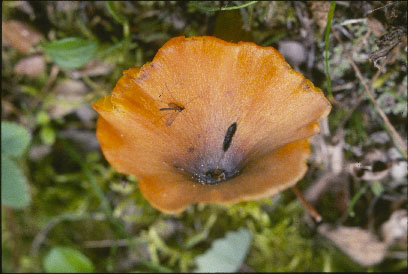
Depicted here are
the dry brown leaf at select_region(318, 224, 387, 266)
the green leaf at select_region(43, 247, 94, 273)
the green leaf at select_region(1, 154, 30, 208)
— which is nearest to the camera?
the dry brown leaf at select_region(318, 224, 387, 266)

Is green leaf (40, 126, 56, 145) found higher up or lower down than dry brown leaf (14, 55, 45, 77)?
lower down

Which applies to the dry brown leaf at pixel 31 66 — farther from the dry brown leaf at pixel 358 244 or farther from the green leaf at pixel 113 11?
the dry brown leaf at pixel 358 244

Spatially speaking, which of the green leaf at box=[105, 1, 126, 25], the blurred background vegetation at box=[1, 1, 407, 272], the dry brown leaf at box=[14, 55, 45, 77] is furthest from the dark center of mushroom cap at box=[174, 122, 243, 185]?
the dry brown leaf at box=[14, 55, 45, 77]

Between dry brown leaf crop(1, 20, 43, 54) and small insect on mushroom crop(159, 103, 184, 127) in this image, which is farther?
dry brown leaf crop(1, 20, 43, 54)

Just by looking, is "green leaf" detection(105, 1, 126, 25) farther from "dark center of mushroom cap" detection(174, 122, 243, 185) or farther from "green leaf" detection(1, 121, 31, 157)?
"green leaf" detection(1, 121, 31, 157)

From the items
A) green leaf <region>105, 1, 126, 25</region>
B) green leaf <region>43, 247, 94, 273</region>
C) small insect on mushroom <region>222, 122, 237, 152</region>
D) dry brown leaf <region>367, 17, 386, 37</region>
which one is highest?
dry brown leaf <region>367, 17, 386, 37</region>

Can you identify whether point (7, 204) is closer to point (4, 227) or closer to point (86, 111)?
point (4, 227)
